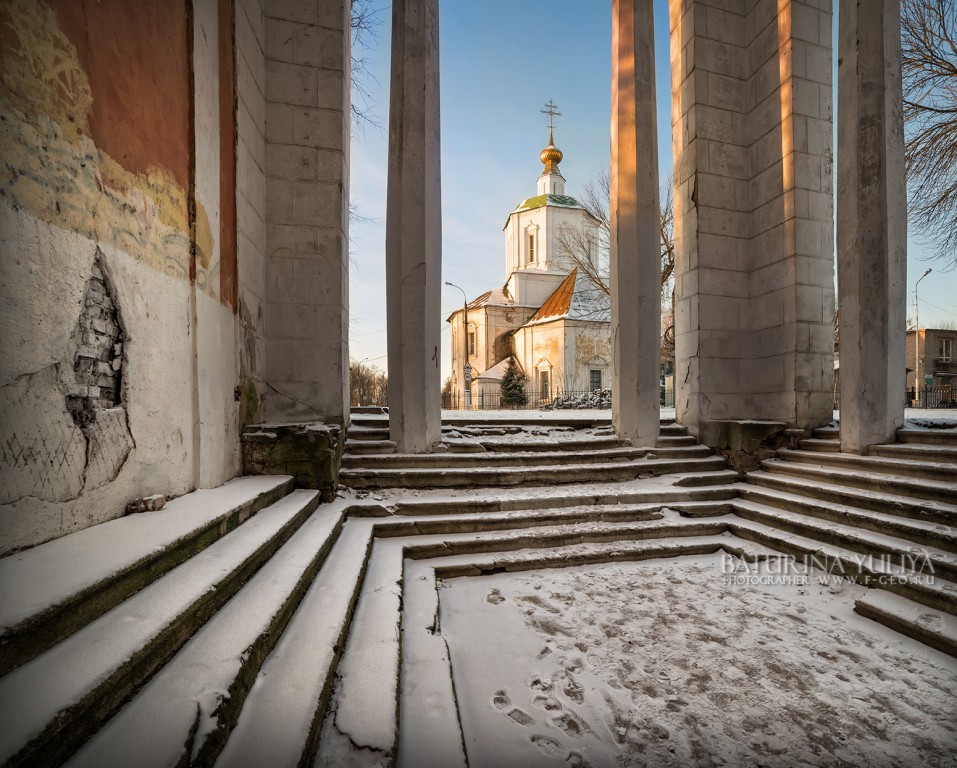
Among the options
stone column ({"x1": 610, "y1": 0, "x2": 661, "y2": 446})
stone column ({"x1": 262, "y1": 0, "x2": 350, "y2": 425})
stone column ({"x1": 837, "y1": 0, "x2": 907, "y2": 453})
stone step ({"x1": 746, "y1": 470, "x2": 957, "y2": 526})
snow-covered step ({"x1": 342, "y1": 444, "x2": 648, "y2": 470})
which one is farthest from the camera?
stone column ({"x1": 610, "y1": 0, "x2": 661, "y2": 446})


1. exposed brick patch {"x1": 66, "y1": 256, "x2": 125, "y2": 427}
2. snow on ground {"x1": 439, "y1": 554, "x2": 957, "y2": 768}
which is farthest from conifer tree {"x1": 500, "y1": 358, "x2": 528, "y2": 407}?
exposed brick patch {"x1": 66, "y1": 256, "x2": 125, "y2": 427}

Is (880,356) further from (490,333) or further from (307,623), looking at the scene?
(490,333)

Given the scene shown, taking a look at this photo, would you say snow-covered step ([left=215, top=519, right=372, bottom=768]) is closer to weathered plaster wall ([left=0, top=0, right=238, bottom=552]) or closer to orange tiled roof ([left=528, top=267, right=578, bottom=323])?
weathered plaster wall ([left=0, top=0, right=238, bottom=552])

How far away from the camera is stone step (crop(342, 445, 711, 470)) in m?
4.96

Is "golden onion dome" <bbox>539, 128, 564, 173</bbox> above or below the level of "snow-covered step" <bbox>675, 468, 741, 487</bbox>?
above

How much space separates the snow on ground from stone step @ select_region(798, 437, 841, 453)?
8.30 feet

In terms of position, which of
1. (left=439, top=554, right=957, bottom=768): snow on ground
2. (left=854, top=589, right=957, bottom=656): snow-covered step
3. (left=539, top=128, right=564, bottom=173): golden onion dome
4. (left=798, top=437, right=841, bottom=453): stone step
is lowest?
(left=439, top=554, right=957, bottom=768): snow on ground

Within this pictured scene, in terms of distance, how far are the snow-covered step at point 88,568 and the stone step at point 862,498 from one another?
548 centimetres

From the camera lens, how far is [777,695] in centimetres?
223

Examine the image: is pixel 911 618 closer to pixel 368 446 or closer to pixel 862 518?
pixel 862 518

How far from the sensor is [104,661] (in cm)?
137

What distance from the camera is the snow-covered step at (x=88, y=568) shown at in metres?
1.39

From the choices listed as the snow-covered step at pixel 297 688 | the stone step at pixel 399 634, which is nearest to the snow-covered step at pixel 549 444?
the stone step at pixel 399 634

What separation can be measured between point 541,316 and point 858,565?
28.1 m
